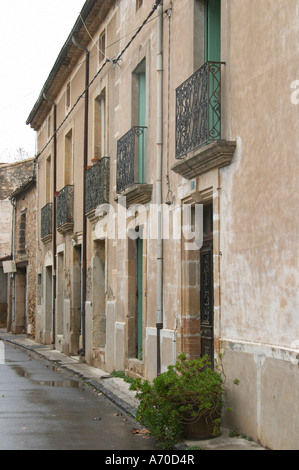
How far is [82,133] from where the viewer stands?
1628cm

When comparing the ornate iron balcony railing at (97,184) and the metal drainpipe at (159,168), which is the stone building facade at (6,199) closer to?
the ornate iron balcony railing at (97,184)

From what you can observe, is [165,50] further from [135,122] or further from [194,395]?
[194,395]

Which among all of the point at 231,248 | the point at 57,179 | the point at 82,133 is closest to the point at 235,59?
the point at 231,248

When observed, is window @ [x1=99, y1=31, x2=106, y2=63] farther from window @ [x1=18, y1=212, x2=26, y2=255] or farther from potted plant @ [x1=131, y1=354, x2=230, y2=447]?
window @ [x1=18, y1=212, x2=26, y2=255]

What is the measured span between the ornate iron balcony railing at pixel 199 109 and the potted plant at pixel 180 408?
272 centimetres

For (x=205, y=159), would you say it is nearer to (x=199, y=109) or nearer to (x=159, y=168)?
(x=199, y=109)

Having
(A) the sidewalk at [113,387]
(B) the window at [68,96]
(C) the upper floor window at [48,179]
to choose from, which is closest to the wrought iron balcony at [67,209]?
(B) the window at [68,96]

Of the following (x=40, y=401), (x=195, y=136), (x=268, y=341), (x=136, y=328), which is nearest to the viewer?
(x=268, y=341)

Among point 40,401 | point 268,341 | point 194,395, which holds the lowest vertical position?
point 40,401

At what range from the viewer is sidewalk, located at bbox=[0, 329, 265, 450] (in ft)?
21.4

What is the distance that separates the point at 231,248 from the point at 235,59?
204 centimetres

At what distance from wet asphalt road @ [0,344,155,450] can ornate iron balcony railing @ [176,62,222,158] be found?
3375mm

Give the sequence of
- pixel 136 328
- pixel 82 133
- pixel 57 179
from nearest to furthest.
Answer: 1. pixel 136 328
2. pixel 82 133
3. pixel 57 179

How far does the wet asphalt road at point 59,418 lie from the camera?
683 cm
